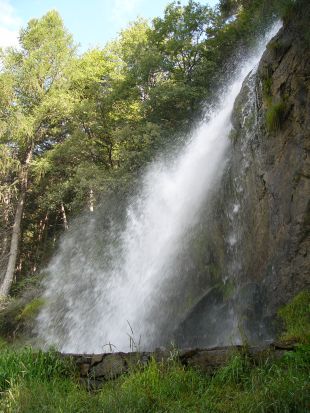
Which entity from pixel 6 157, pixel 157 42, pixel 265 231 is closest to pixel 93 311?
pixel 265 231

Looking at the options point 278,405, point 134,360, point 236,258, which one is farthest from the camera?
point 236,258

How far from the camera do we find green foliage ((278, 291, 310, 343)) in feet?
18.1

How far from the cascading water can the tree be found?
189 inches

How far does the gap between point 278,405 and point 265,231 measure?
14.0 ft

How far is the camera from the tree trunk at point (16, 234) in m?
16.6

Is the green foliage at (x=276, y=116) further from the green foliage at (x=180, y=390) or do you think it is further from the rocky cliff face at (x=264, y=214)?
the green foliage at (x=180, y=390)

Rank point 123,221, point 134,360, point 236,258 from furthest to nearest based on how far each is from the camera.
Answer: point 123,221 < point 236,258 < point 134,360

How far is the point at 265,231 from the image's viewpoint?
24.5ft

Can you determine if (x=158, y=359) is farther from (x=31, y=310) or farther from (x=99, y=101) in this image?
(x=99, y=101)

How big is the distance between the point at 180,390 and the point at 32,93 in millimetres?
18032

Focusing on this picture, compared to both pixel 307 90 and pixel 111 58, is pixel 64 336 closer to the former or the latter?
pixel 307 90

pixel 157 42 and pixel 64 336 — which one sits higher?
pixel 157 42

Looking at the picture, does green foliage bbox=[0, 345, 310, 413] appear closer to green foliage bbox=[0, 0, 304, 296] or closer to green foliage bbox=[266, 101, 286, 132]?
green foliage bbox=[266, 101, 286, 132]

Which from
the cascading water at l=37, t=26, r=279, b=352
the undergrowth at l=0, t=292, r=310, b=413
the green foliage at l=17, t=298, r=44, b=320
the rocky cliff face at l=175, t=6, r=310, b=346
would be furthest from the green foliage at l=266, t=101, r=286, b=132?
the green foliage at l=17, t=298, r=44, b=320
